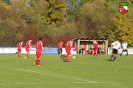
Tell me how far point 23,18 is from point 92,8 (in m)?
15.3

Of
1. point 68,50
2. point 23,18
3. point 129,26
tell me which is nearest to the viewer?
point 68,50

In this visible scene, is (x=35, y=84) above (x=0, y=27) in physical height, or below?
below

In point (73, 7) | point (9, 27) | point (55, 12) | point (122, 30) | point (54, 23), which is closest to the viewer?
point (9, 27)

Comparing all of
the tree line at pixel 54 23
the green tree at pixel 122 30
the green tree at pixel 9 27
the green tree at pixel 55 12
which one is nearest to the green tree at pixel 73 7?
the tree line at pixel 54 23

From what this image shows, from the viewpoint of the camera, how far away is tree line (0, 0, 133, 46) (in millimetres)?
79938

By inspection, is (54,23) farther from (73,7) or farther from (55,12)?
(73,7)

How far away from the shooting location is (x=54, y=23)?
301ft

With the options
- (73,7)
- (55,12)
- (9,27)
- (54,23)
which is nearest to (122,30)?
(54,23)

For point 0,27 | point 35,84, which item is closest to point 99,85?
point 35,84

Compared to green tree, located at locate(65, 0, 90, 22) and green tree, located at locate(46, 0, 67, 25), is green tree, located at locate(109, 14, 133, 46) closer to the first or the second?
green tree, located at locate(46, 0, 67, 25)

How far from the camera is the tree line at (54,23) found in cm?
7994

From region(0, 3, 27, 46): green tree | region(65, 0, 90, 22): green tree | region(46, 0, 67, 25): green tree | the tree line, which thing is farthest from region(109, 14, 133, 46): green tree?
region(65, 0, 90, 22): green tree

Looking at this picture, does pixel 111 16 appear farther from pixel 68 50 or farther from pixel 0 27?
pixel 68 50

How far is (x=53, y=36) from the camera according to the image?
84.5 m
